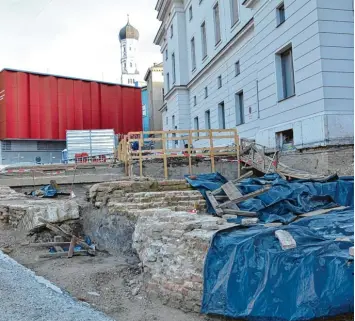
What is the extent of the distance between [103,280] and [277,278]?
333cm

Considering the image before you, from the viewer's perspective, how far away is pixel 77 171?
15.4 metres

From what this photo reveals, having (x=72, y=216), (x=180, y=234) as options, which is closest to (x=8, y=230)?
→ (x=72, y=216)

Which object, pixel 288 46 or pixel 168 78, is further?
pixel 168 78

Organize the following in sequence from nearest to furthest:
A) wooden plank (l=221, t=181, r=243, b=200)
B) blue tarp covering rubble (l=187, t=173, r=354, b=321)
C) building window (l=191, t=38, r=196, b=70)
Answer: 1. blue tarp covering rubble (l=187, t=173, r=354, b=321)
2. wooden plank (l=221, t=181, r=243, b=200)
3. building window (l=191, t=38, r=196, b=70)

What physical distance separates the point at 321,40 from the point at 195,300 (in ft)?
32.0

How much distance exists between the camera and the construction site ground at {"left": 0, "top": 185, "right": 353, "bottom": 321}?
497 centimetres

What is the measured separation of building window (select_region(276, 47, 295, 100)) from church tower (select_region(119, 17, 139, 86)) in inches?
2652

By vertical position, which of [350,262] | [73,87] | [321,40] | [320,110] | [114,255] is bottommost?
[114,255]

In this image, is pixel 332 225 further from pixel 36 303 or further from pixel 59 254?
pixel 59 254

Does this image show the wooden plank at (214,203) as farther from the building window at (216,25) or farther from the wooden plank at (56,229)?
the building window at (216,25)

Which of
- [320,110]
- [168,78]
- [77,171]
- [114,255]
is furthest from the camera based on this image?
[168,78]

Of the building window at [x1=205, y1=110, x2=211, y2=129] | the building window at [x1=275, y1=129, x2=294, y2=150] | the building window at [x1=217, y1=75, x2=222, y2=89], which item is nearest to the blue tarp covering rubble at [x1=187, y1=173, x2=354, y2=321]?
the building window at [x1=275, y1=129, x2=294, y2=150]

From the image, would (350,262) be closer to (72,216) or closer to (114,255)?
(114,255)

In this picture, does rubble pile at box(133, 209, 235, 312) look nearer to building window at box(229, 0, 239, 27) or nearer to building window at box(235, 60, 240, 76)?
building window at box(235, 60, 240, 76)
